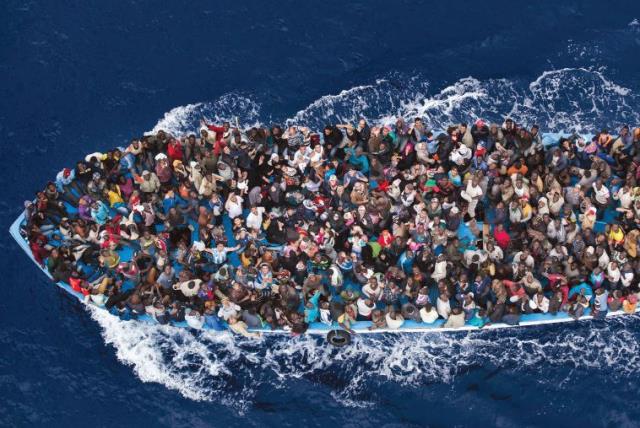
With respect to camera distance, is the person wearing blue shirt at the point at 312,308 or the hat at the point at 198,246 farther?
the hat at the point at 198,246

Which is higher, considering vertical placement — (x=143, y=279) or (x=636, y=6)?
(x=636, y=6)

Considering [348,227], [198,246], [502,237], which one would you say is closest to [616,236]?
[502,237]

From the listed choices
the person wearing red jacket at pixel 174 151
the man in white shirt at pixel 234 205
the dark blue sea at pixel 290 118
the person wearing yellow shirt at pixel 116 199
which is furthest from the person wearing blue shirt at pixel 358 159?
the person wearing yellow shirt at pixel 116 199

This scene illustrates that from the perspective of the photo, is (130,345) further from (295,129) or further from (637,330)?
(637,330)

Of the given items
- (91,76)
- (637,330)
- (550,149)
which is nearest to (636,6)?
(550,149)

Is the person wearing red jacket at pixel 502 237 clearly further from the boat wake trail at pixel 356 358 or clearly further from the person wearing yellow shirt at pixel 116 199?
the person wearing yellow shirt at pixel 116 199

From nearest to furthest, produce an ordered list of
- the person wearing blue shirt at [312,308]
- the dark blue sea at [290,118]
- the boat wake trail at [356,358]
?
the person wearing blue shirt at [312,308], the dark blue sea at [290,118], the boat wake trail at [356,358]
